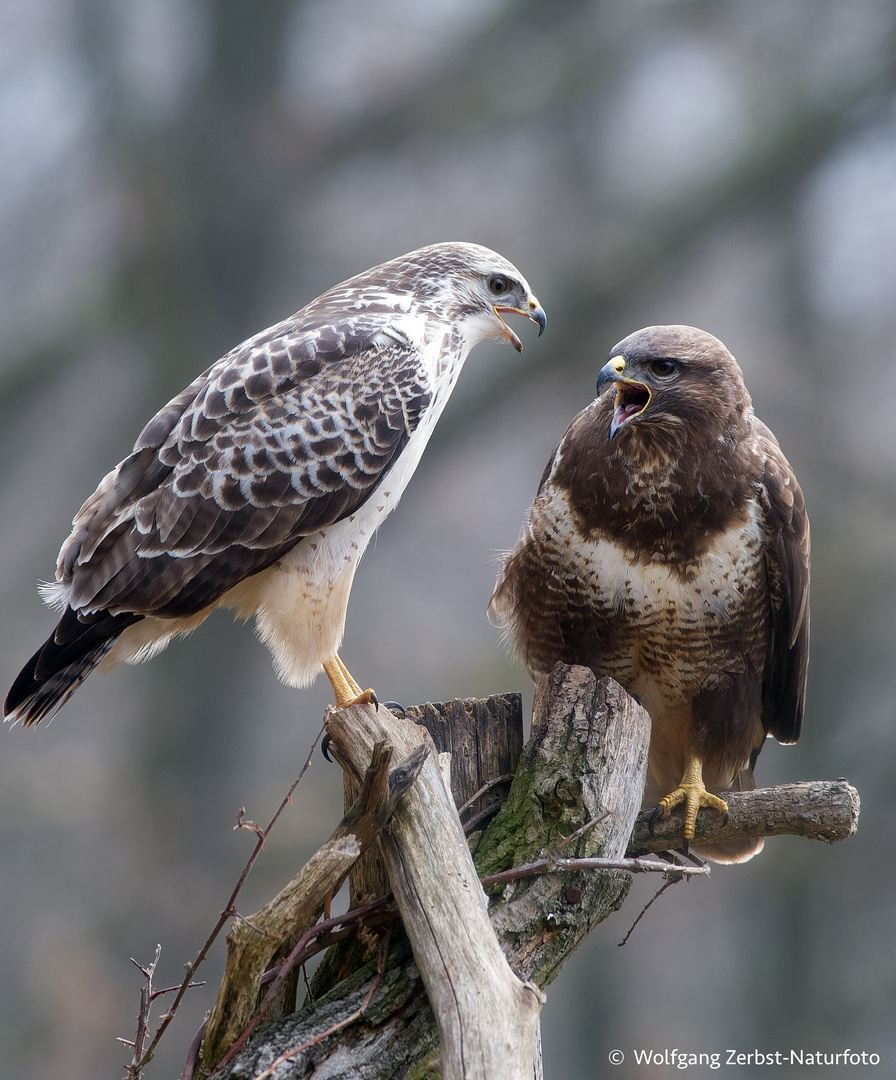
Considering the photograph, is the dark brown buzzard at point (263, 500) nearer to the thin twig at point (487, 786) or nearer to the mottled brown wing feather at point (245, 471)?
the mottled brown wing feather at point (245, 471)

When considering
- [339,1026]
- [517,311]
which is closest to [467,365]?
[517,311]

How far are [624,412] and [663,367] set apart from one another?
0.14 m

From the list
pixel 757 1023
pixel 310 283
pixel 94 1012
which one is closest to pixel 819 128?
pixel 310 283

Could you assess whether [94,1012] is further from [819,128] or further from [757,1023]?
[819,128]

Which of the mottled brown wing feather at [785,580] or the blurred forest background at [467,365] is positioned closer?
the mottled brown wing feather at [785,580]

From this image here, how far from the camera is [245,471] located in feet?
8.24

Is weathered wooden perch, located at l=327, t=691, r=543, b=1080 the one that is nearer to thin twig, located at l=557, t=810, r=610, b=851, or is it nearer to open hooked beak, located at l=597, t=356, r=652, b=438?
thin twig, located at l=557, t=810, r=610, b=851

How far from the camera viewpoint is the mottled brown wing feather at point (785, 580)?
2.65 meters

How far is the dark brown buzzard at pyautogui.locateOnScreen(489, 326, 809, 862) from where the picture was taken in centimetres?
255

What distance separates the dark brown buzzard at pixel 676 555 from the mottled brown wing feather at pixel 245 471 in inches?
19.1

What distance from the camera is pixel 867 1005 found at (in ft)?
21.3

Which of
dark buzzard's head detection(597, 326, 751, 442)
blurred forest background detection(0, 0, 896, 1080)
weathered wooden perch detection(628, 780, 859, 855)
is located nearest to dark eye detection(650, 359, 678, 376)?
dark buzzard's head detection(597, 326, 751, 442)

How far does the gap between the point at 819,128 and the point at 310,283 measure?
10.9 ft

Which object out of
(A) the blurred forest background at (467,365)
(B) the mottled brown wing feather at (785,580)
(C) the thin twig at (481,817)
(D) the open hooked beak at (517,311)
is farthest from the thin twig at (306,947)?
(A) the blurred forest background at (467,365)
